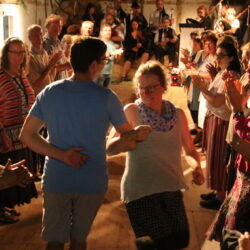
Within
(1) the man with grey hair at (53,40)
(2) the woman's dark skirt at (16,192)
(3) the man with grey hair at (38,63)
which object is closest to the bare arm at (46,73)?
(3) the man with grey hair at (38,63)

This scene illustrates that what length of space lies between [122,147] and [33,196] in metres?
2.04

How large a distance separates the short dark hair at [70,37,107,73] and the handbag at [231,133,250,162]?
94cm

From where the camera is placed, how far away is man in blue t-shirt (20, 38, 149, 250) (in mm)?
2195

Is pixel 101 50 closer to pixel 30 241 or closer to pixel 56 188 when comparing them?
pixel 56 188

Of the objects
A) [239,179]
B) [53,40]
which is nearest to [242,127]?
[239,179]

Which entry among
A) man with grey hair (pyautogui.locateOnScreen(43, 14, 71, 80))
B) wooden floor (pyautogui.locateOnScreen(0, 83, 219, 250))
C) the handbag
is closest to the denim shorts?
A: the handbag

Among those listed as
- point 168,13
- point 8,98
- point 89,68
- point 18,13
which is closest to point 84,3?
point 168,13

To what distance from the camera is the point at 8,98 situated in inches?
149

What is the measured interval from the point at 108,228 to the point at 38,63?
2.05 metres

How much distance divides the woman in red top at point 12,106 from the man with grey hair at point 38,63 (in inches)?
30.4

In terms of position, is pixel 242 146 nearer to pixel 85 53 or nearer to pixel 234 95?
pixel 234 95

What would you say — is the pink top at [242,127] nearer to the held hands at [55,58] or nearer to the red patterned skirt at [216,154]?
the red patterned skirt at [216,154]

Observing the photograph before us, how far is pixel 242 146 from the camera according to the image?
2527mm

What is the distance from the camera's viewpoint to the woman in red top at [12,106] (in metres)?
3.77
